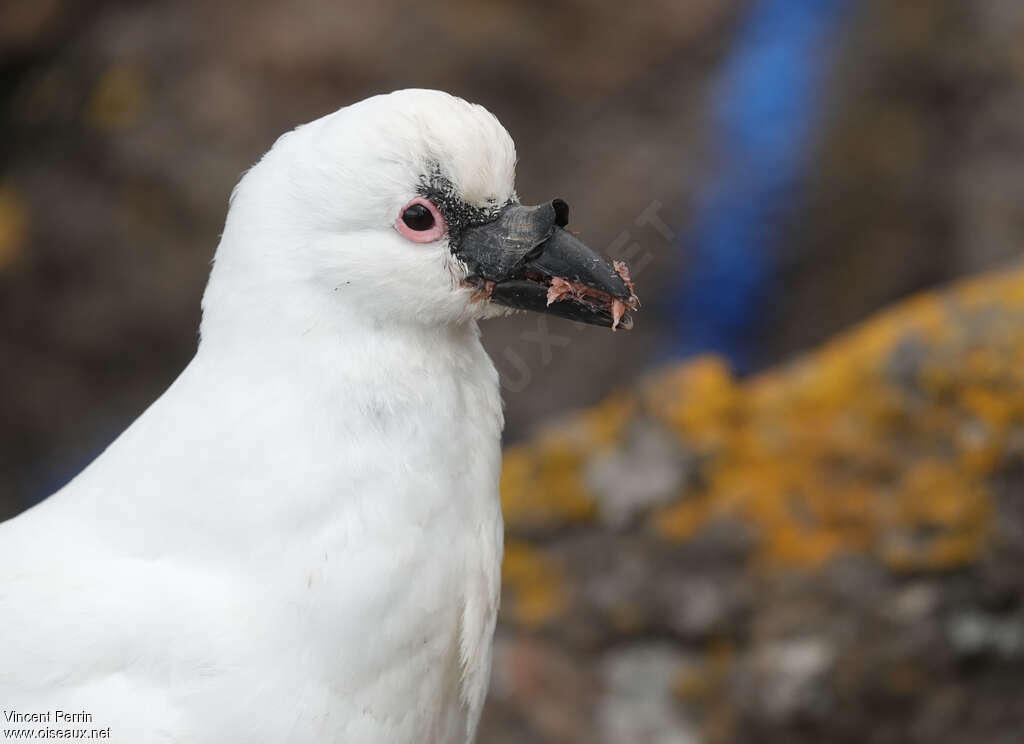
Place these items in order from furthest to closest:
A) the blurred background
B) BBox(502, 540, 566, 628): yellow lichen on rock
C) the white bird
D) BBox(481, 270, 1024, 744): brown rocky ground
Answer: the blurred background → BBox(502, 540, 566, 628): yellow lichen on rock → BBox(481, 270, 1024, 744): brown rocky ground → the white bird

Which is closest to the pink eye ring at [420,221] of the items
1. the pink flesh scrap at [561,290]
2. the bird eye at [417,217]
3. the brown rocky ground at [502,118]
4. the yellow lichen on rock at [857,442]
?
the bird eye at [417,217]

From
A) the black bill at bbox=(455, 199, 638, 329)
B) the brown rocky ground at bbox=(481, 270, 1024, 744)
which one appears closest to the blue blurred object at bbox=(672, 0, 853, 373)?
the brown rocky ground at bbox=(481, 270, 1024, 744)

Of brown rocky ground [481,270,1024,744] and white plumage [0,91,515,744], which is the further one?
brown rocky ground [481,270,1024,744]

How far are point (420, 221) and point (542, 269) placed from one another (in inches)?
10.4

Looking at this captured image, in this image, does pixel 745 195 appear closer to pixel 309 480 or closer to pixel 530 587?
pixel 530 587

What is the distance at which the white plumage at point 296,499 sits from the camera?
227cm

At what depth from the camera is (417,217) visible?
2.37m

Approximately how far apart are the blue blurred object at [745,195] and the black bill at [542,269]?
12.4 feet

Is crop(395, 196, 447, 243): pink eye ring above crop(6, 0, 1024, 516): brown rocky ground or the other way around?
the other way around

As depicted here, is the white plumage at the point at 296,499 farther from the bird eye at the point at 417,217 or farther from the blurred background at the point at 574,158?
the blurred background at the point at 574,158

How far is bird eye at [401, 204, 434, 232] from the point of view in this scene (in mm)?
2361

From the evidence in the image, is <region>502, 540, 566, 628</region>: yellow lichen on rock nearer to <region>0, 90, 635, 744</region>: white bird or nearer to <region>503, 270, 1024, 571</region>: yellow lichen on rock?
<region>503, 270, 1024, 571</region>: yellow lichen on rock

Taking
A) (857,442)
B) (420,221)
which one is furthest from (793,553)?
(420,221)

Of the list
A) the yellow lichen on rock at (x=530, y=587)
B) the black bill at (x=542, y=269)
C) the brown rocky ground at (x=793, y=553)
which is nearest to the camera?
the black bill at (x=542, y=269)
